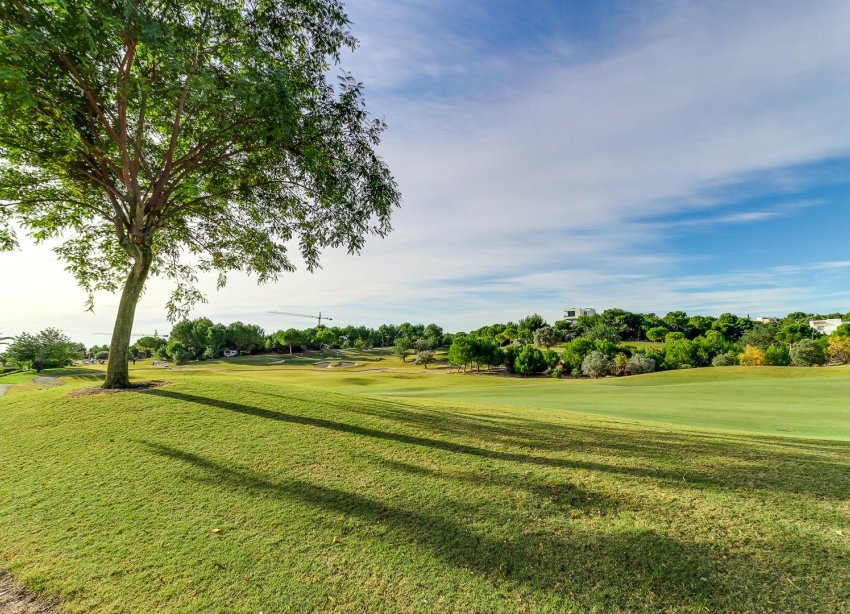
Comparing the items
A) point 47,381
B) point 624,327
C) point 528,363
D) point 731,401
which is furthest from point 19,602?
point 624,327

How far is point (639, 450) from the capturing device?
690 cm

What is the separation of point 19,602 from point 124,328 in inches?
371

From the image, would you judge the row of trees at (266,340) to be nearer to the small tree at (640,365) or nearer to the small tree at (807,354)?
the small tree at (640,365)

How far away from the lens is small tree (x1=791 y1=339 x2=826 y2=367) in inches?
2143

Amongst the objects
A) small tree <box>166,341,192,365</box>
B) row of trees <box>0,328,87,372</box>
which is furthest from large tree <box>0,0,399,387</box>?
small tree <box>166,341,192,365</box>

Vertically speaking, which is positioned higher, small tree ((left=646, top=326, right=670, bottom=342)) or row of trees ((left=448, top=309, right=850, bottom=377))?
small tree ((left=646, top=326, right=670, bottom=342))

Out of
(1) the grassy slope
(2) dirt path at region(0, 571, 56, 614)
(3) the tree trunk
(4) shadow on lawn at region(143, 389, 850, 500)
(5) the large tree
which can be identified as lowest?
(1) the grassy slope

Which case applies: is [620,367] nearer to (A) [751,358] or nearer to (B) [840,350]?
(A) [751,358]

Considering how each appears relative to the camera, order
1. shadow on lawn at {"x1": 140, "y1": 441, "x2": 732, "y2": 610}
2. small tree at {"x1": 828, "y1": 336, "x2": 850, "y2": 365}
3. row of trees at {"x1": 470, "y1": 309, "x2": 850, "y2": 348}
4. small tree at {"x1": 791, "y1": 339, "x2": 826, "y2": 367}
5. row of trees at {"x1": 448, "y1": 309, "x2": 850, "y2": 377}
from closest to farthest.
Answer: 1. shadow on lawn at {"x1": 140, "y1": 441, "x2": 732, "y2": 610}
2. small tree at {"x1": 791, "y1": 339, "x2": 826, "y2": 367}
3. row of trees at {"x1": 448, "y1": 309, "x2": 850, "y2": 377}
4. small tree at {"x1": 828, "y1": 336, "x2": 850, "y2": 365}
5. row of trees at {"x1": 470, "y1": 309, "x2": 850, "y2": 348}

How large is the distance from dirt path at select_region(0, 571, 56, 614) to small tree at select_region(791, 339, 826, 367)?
3011 inches

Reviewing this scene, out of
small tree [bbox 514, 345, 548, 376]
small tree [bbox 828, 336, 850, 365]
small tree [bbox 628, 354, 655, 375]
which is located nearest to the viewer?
small tree [bbox 628, 354, 655, 375]

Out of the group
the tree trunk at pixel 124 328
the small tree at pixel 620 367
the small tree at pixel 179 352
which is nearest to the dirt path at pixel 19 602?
the tree trunk at pixel 124 328

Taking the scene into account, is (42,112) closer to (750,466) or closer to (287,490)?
(287,490)

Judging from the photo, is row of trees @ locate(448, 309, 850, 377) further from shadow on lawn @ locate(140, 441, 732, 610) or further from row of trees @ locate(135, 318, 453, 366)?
shadow on lawn @ locate(140, 441, 732, 610)
